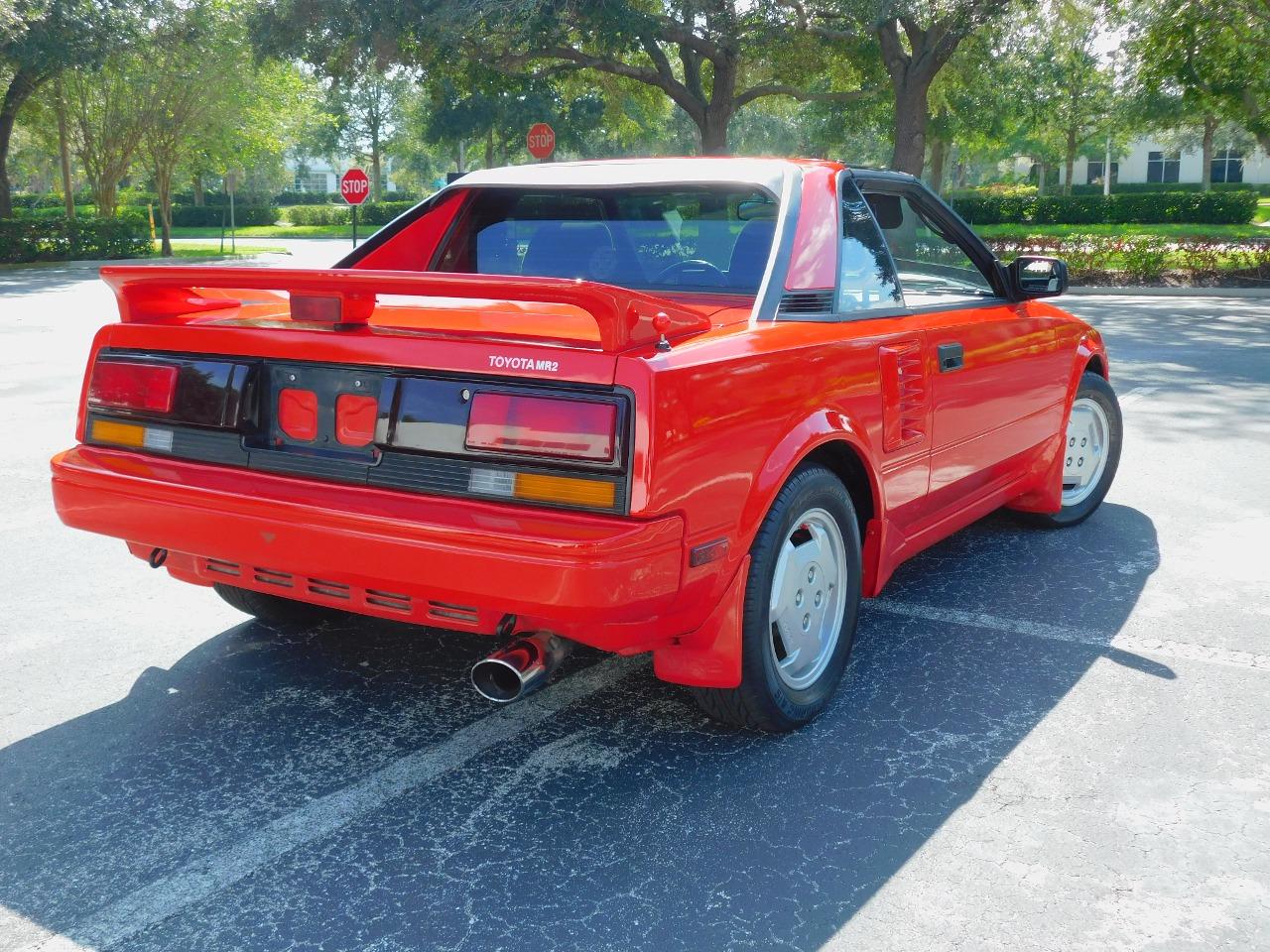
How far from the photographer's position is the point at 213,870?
8.64ft

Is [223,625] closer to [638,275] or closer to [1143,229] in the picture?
[638,275]

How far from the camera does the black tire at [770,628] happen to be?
121 inches

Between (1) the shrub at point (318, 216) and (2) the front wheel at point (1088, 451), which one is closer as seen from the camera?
(2) the front wheel at point (1088, 451)

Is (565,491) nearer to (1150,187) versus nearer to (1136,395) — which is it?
(1136,395)

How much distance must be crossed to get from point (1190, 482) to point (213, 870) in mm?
5391

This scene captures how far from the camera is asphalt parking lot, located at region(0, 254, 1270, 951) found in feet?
8.14

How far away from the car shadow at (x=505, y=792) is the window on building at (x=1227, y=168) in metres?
76.5

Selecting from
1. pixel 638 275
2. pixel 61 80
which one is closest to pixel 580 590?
pixel 638 275

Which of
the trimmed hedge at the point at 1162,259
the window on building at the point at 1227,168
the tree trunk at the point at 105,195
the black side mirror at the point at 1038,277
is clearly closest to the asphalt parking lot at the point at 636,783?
the black side mirror at the point at 1038,277

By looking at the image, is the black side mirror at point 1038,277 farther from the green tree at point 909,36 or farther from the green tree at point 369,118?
the green tree at point 369,118

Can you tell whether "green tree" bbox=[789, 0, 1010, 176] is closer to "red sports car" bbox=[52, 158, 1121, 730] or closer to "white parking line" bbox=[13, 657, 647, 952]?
"red sports car" bbox=[52, 158, 1121, 730]

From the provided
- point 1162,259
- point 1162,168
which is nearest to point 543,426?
point 1162,259

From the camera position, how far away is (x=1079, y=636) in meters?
4.14

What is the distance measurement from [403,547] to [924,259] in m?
2.36
